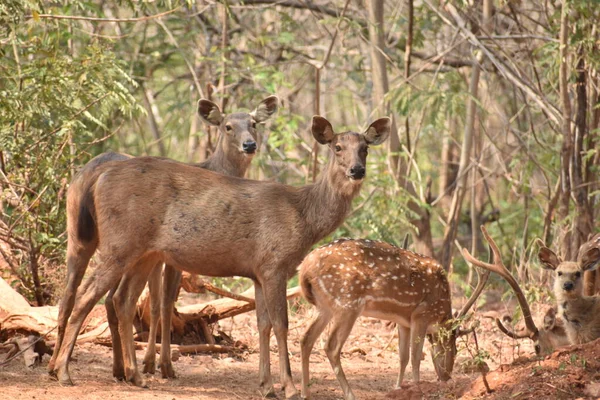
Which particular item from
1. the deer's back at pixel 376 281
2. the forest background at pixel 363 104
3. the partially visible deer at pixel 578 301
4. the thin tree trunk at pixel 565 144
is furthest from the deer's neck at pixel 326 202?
the thin tree trunk at pixel 565 144

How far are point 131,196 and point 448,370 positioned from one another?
3313mm

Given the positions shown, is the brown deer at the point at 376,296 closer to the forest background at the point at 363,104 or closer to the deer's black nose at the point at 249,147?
the forest background at the point at 363,104

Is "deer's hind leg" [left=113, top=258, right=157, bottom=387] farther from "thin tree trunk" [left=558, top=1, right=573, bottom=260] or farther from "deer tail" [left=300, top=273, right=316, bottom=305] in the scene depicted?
"thin tree trunk" [left=558, top=1, right=573, bottom=260]

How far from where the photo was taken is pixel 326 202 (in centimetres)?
820

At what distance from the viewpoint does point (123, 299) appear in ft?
27.1

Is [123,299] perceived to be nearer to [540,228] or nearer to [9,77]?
[9,77]

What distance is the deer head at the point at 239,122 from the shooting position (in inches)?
392

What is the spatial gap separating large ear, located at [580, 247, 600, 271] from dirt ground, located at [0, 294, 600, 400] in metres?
0.98

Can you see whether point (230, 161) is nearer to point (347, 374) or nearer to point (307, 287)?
point (307, 287)

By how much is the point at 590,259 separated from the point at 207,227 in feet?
11.2

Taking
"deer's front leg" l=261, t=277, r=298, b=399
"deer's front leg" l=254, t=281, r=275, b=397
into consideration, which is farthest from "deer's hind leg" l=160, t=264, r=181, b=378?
"deer's front leg" l=261, t=277, r=298, b=399

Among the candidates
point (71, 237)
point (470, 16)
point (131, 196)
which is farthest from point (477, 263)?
point (470, 16)

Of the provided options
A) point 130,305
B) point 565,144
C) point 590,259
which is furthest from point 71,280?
point 565,144

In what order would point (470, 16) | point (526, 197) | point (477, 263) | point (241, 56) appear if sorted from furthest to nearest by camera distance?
point (241, 56) < point (526, 197) < point (470, 16) < point (477, 263)
